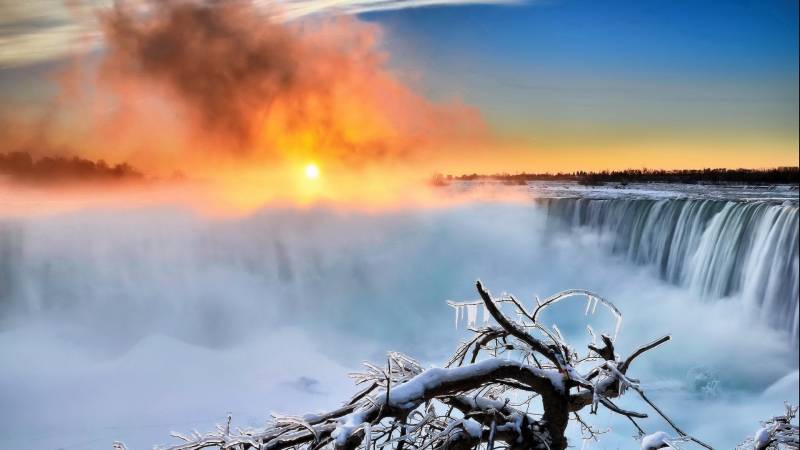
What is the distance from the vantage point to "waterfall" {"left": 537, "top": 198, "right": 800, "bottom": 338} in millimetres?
7207

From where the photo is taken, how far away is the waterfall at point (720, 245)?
7.21 meters

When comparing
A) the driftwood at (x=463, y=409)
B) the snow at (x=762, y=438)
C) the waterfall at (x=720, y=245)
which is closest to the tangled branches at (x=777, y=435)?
the snow at (x=762, y=438)

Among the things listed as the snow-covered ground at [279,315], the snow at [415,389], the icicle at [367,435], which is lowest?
the snow-covered ground at [279,315]

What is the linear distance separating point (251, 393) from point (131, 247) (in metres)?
3.80

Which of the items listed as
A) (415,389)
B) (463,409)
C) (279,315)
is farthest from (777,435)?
(279,315)

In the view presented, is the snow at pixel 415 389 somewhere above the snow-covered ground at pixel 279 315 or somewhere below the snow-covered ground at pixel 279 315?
above

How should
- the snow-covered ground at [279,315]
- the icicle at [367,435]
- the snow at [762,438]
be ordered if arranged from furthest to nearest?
the snow-covered ground at [279,315] → the snow at [762,438] → the icicle at [367,435]

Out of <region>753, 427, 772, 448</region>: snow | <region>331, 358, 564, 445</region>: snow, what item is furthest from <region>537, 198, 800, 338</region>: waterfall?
<region>331, 358, 564, 445</region>: snow

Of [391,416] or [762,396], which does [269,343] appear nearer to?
[762,396]

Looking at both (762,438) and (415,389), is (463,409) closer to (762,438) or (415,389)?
(415,389)

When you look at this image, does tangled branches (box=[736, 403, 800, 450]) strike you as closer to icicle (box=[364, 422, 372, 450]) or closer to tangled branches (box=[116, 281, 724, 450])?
tangled branches (box=[116, 281, 724, 450])

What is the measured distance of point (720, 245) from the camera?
7.87 meters

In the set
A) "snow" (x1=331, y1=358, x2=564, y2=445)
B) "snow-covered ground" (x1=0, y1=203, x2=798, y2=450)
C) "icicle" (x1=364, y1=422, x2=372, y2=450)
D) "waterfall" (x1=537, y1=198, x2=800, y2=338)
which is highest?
"snow" (x1=331, y1=358, x2=564, y2=445)

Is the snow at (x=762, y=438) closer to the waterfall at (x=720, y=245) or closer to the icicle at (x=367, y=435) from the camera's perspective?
the icicle at (x=367, y=435)
